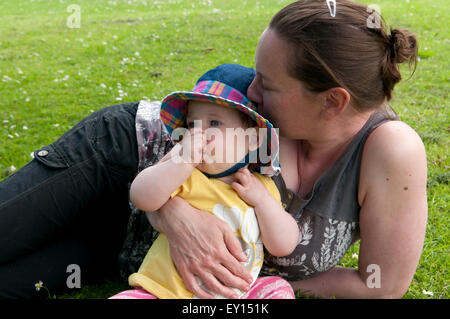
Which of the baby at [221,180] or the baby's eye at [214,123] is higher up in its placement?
the baby's eye at [214,123]

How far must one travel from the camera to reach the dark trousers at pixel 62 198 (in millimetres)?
2480

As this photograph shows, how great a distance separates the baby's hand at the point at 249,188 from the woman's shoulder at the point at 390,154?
1.53 feet

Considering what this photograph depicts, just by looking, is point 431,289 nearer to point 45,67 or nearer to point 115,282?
point 115,282

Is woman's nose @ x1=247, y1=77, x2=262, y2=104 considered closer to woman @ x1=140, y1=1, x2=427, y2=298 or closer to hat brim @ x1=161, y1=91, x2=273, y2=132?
woman @ x1=140, y1=1, x2=427, y2=298

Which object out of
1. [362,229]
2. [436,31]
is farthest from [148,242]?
[436,31]

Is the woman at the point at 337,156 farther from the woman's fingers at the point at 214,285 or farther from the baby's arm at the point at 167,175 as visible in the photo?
the baby's arm at the point at 167,175

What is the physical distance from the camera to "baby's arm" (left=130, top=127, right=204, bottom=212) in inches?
76.7

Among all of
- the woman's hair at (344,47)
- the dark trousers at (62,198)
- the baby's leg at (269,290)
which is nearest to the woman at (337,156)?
the woman's hair at (344,47)

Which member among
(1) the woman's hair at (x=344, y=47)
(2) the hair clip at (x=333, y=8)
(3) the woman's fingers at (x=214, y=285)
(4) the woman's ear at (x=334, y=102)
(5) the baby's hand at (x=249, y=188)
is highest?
(2) the hair clip at (x=333, y=8)

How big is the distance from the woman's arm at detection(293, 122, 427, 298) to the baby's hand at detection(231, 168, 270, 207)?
0.46m

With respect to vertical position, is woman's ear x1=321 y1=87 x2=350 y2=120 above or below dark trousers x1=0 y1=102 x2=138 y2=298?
above

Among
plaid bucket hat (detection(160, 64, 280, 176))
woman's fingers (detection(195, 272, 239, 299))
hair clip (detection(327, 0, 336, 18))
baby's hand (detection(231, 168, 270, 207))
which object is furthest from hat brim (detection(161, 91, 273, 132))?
woman's fingers (detection(195, 272, 239, 299))

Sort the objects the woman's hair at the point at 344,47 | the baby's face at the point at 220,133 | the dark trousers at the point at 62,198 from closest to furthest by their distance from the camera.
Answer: the woman's hair at the point at 344,47 < the baby's face at the point at 220,133 < the dark trousers at the point at 62,198

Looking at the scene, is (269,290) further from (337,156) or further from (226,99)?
(226,99)
